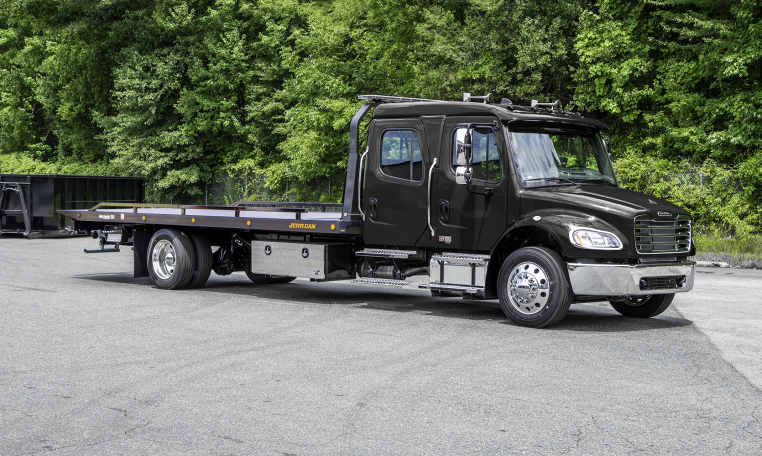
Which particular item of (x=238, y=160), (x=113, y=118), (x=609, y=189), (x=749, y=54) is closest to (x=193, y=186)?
(x=238, y=160)

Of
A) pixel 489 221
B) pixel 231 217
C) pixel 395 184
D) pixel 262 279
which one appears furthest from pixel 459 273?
pixel 262 279

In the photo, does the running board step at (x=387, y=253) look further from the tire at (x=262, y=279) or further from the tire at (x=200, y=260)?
the tire at (x=262, y=279)

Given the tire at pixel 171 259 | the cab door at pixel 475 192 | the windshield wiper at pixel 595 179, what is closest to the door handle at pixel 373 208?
the cab door at pixel 475 192

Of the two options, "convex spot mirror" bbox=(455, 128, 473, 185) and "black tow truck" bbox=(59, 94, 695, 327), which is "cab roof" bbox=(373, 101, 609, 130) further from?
"convex spot mirror" bbox=(455, 128, 473, 185)

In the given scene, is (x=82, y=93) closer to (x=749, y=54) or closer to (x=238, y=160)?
(x=238, y=160)

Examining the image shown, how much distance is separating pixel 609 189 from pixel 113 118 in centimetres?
3487

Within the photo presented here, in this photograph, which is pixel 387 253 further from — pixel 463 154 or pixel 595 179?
pixel 595 179

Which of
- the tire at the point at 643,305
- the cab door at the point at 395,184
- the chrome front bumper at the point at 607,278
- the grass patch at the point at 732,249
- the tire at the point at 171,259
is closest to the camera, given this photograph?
the chrome front bumper at the point at 607,278

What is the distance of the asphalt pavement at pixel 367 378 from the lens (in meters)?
5.39

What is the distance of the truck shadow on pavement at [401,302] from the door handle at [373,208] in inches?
50.2

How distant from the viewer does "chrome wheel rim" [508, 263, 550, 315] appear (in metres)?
9.61

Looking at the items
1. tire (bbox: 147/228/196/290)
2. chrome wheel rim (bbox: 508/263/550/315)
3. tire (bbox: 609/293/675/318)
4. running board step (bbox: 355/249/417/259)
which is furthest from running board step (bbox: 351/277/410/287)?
tire (bbox: 147/228/196/290)

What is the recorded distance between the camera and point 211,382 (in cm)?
694

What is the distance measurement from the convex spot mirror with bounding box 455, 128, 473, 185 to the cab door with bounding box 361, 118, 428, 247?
0.58 meters
